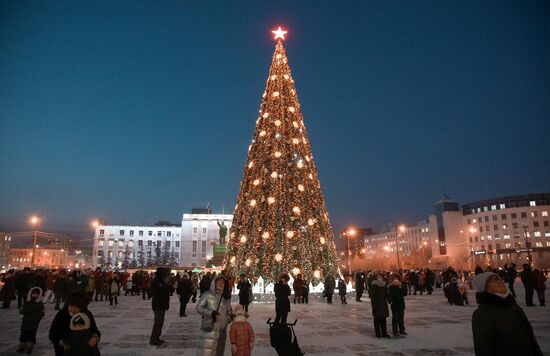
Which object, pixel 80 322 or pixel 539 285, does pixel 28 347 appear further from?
pixel 539 285

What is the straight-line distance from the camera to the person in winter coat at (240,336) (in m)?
5.48

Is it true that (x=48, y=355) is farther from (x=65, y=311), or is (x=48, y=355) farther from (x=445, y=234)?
(x=445, y=234)

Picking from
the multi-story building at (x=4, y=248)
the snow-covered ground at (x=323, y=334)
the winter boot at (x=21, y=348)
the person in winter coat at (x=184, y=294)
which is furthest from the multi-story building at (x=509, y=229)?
the multi-story building at (x=4, y=248)

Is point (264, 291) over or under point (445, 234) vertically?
under

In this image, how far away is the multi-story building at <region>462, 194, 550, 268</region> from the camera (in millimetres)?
95250

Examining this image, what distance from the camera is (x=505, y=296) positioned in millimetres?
3865

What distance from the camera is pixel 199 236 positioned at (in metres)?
97.9

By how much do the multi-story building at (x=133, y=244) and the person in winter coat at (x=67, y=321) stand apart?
99909mm

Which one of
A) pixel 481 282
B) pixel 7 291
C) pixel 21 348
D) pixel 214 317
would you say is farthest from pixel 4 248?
pixel 481 282

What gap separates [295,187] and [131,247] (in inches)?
3734

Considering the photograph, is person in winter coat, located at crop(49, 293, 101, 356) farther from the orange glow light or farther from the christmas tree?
the orange glow light

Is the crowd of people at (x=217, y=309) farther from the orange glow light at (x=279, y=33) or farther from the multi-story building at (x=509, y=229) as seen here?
→ the multi-story building at (x=509, y=229)

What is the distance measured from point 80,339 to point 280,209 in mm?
17047

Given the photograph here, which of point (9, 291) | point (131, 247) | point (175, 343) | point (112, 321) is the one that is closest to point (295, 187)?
point (112, 321)
